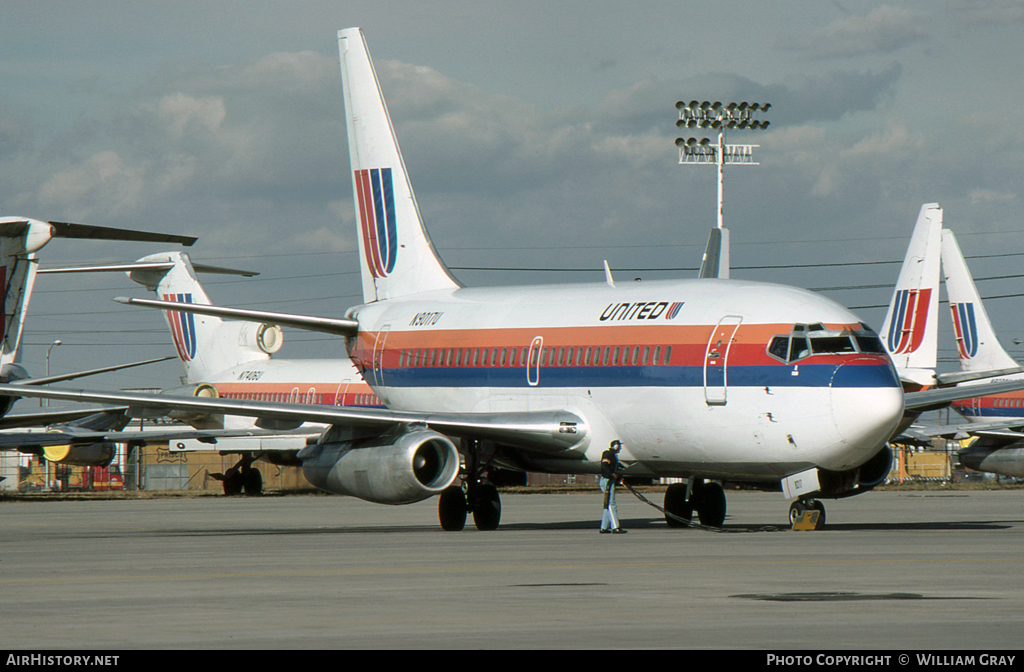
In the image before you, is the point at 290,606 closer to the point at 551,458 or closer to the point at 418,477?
the point at 418,477

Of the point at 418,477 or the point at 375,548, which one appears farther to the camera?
the point at 418,477

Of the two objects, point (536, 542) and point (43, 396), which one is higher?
point (43, 396)

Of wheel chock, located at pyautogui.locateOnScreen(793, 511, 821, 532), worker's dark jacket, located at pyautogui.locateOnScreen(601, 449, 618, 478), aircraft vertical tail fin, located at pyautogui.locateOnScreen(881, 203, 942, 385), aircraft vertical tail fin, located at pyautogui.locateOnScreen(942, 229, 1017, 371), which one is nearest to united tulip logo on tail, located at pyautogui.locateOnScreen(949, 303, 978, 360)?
aircraft vertical tail fin, located at pyautogui.locateOnScreen(942, 229, 1017, 371)

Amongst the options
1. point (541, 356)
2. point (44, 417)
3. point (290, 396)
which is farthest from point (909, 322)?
point (44, 417)

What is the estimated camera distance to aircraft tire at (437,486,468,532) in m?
27.5

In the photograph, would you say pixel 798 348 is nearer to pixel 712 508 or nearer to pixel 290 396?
pixel 712 508

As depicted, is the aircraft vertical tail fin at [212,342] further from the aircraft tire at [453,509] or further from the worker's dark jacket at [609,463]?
the worker's dark jacket at [609,463]

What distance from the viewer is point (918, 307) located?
164 ft

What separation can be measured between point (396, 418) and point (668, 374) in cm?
493

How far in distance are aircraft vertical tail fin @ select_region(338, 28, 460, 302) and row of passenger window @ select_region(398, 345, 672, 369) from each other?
308cm

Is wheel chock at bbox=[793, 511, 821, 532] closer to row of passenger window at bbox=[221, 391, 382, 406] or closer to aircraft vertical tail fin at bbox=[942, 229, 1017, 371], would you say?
row of passenger window at bbox=[221, 391, 382, 406]

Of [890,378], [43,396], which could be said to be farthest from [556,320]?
[43,396]

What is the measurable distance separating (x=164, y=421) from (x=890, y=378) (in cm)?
8622

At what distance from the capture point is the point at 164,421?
103938 mm
